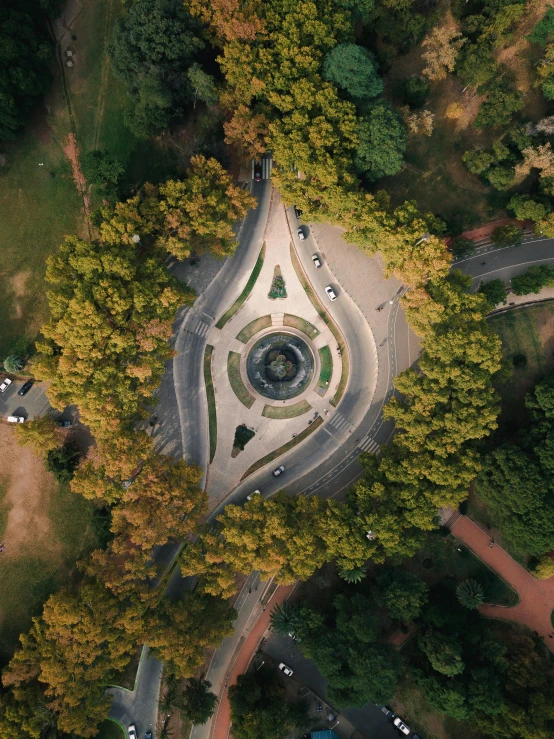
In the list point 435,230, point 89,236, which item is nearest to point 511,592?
point 435,230

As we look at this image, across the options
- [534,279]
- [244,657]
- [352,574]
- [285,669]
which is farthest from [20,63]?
[285,669]

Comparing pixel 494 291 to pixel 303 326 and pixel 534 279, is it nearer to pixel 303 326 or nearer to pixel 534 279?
pixel 534 279

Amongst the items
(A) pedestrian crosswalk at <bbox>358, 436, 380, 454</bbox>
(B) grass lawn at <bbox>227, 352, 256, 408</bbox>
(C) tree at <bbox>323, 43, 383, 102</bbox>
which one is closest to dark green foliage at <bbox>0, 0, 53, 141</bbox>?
(C) tree at <bbox>323, 43, 383, 102</bbox>

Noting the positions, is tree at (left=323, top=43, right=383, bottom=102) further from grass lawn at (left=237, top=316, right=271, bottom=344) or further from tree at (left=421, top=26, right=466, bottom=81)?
grass lawn at (left=237, top=316, right=271, bottom=344)

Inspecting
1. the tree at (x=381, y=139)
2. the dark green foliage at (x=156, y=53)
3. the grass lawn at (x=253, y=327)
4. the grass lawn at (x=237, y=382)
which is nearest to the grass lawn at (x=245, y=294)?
the grass lawn at (x=253, y=327)

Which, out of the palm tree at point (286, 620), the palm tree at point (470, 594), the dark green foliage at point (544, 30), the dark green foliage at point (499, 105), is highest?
the dark green foliage at point (544, 30)

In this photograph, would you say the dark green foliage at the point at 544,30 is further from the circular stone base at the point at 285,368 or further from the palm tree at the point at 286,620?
the palm tree at the point at 286,620

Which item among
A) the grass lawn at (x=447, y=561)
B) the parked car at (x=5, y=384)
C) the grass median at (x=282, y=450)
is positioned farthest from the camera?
the grass median at (x=282, y=450)
